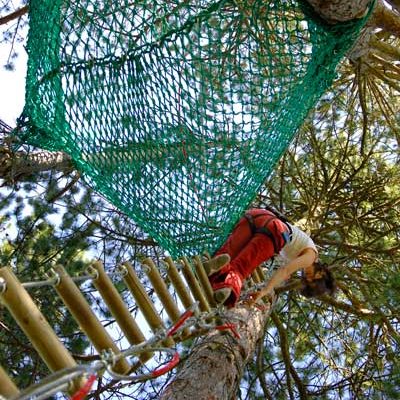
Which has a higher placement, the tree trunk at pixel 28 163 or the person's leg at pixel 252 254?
the tree trunk at pixel 28 163

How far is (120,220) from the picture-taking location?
3695mm

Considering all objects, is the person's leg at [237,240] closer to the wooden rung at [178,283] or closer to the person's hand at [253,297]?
the person's hand at [253,297]

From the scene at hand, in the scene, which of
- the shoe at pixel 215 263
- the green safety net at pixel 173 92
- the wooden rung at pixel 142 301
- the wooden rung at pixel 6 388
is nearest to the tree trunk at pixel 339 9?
the green safety net at pixel 173 92

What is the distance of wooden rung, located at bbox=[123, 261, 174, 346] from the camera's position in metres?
1.49

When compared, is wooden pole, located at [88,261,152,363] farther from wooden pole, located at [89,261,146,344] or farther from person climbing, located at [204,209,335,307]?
person climbing, located at [204,209,335,307]

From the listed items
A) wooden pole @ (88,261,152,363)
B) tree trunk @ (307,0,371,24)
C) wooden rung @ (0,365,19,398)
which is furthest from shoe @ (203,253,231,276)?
wooden rung @ (0,365,19,398)

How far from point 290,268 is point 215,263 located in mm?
478

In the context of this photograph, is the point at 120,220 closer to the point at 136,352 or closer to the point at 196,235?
the point at 196,235

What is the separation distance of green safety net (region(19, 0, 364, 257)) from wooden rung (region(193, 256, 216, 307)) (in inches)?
4.2

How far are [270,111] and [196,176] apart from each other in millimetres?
301

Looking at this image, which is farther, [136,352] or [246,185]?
[246,185]

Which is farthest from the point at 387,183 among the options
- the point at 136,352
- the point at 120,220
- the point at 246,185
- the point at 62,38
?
the point at 136,352

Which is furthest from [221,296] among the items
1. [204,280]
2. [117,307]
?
[117,307]

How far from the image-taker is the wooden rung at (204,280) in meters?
1.95
